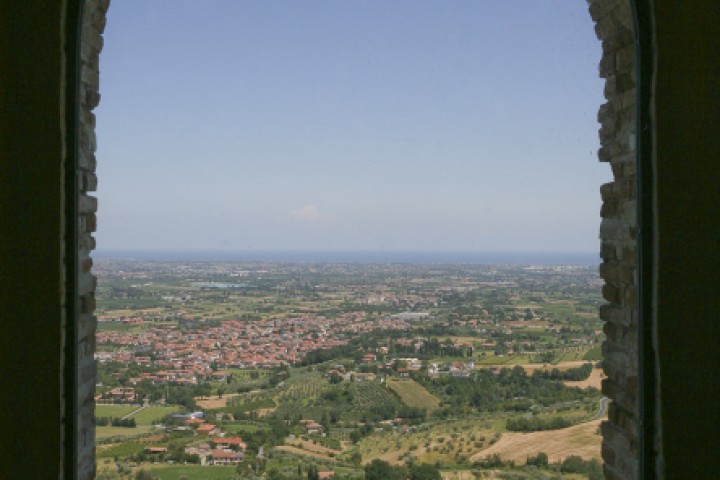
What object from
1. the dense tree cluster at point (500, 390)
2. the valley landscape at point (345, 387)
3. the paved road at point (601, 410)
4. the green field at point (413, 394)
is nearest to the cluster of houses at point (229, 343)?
the valley landscape at point (345, 387)

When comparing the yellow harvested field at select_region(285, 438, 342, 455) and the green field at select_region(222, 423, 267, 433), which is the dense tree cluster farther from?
the green field at select_region(222, 423, 267, 433)

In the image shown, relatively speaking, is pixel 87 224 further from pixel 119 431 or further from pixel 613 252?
pixel 613 252

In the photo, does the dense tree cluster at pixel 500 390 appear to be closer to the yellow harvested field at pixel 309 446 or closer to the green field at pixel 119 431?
the yellow harvested field at pixel 309 446

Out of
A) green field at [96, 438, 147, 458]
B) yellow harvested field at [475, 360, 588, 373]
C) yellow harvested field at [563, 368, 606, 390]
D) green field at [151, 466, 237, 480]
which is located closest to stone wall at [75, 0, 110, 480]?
green field at [96, 438, 147, 458]

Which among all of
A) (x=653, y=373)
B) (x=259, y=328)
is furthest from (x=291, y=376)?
(x=653, y=373)

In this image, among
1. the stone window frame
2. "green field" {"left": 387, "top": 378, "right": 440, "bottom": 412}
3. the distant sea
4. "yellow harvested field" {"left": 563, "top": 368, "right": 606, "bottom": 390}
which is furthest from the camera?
the distant sea

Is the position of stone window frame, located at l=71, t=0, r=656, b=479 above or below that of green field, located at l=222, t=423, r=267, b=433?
above

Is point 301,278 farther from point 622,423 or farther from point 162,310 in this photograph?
point 622,423
